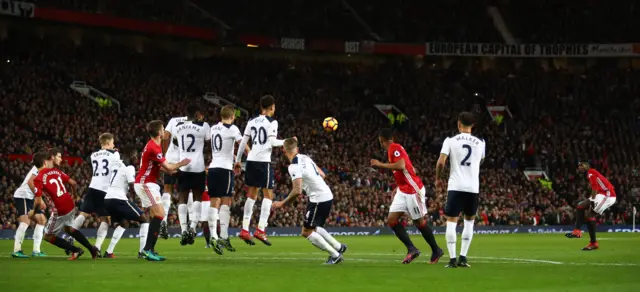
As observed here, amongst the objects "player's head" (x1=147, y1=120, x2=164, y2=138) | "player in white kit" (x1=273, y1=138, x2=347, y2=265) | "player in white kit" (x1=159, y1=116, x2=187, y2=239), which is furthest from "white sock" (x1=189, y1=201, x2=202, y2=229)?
"player in white kit" (x1=273, y1=138, x2=347, y2=265)

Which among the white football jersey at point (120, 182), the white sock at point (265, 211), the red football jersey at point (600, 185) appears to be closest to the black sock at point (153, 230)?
the white football jersey at point (120, 182)

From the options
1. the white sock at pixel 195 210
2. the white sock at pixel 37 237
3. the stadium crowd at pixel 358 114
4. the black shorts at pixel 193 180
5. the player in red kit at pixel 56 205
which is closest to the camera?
the player in red kit at pixel 56 205

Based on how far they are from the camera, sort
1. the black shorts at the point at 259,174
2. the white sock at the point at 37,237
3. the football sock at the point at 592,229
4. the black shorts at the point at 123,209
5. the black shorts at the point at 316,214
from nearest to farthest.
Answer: the black shorts at the point at 316,214
the black shorts at the point at 123,209
the black shorts at the point at 259,174
the white sock at the point at 37,237
the football sock at the point at 592,229

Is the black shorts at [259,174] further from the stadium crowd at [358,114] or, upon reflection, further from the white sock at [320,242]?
the stadium crowd at [358,114]

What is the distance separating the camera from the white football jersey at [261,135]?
20.2 metres

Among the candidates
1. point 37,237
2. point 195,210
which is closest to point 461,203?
point 195,210

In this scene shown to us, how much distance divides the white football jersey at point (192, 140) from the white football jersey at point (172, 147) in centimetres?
29

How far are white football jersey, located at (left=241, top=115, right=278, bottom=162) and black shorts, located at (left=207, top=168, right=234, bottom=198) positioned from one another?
574 mm

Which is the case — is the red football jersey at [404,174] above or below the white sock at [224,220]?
above

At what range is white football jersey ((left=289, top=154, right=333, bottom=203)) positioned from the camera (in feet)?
59.0

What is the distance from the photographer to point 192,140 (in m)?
20.6

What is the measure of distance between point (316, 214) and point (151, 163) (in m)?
3.46

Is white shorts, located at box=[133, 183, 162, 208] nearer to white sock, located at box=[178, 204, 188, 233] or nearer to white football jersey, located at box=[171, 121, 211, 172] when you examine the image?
white football jersey, located at box=[171, 121, 211, 172]

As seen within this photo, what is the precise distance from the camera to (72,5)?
51.1 meters
